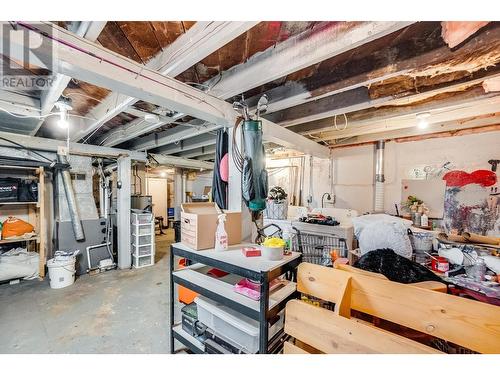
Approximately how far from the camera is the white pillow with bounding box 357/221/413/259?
1.91 metres

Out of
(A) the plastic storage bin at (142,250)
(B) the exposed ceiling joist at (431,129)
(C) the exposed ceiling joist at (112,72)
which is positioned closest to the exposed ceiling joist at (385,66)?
(C) the exposed ceiling joist at (112,72)

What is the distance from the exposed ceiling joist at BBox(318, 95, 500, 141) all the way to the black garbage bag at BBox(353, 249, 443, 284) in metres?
1.62

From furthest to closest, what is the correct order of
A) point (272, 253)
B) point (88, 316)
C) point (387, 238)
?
point (88, 316)
point (387, 238)
point (272, 253)

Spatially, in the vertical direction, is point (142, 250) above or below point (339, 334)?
below

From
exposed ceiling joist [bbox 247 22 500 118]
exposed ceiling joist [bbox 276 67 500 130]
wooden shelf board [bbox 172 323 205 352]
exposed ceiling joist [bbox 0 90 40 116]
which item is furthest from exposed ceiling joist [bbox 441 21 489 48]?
exposed ceiling joist [bbox 0 90 40 116]

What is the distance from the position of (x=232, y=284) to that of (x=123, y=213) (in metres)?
3.52

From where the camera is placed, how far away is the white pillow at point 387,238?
191 centimetres

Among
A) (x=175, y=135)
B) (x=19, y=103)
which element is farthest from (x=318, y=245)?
(x=19, y=103)

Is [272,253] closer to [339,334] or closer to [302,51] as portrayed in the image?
[339,334]

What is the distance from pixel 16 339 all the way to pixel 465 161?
18.7 ft

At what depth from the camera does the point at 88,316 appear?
255 cm

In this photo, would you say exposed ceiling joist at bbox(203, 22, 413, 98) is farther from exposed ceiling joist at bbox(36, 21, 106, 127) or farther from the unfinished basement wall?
the unfinished basement wall

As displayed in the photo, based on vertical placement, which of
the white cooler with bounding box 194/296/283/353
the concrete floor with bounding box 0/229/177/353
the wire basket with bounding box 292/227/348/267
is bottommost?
the concrete floor with bounding box 0/229/177/353
